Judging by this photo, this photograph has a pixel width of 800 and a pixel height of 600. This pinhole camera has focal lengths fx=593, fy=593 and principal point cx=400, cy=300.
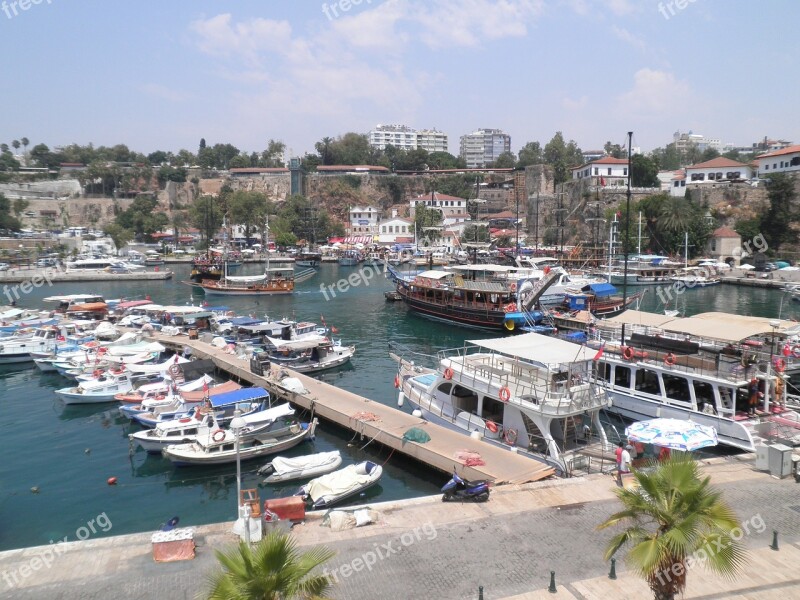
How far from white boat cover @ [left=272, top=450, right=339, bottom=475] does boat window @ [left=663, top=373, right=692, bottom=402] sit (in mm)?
12384

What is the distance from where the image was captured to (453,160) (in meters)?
153

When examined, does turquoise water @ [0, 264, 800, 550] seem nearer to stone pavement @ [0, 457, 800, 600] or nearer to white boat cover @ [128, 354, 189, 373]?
white boat cover @ [128, 354, 189, 373]

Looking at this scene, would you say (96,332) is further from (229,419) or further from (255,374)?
(229,419)

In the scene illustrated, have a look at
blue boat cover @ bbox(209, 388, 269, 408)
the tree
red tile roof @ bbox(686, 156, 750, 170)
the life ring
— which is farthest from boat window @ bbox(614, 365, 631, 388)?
the tree

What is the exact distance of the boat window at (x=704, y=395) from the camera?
2027cm

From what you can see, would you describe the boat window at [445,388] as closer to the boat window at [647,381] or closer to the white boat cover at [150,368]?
the boat window at [647,381]

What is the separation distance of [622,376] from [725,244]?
220 ft

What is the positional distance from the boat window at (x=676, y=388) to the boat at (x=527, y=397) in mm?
3675

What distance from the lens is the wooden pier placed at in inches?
659

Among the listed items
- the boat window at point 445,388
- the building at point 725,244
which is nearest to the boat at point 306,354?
the boat window at point 445,388

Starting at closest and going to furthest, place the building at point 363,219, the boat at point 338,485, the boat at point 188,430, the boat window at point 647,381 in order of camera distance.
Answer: the boat at point 338,485 < the boat at point 188,430 < the boat window at point 647,381 < the building at point 363,219

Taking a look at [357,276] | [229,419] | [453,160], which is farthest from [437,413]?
[453,160]

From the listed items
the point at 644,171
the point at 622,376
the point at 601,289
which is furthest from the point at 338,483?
the point at 644,171

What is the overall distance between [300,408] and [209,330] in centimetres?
1812
